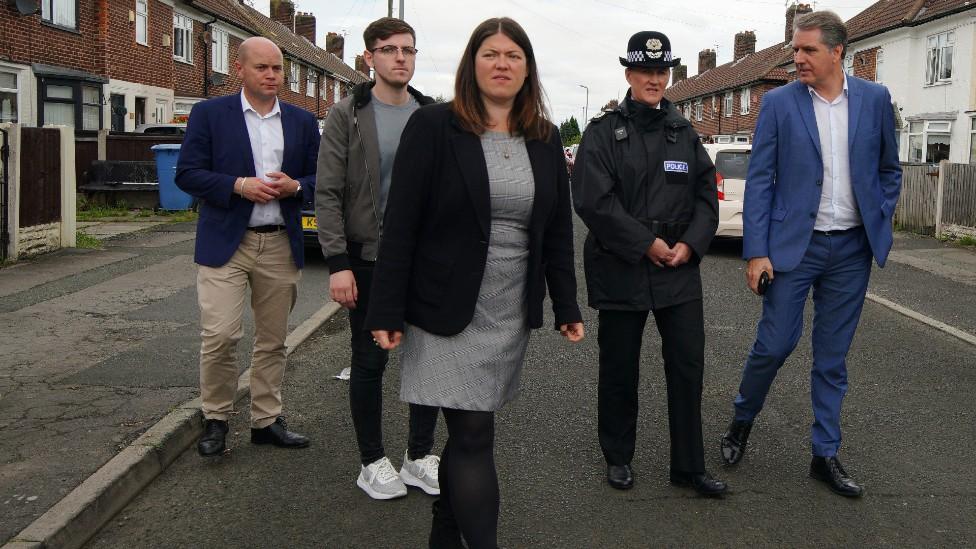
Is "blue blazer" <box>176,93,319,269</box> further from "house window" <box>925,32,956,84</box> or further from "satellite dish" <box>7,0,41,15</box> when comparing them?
"house window" <box>925,32,956,84</box>

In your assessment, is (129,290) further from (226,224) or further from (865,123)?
(865,123)

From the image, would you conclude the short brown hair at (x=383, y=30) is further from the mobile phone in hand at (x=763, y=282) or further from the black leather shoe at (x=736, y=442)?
the black leather shoe at (x=736, y=442)

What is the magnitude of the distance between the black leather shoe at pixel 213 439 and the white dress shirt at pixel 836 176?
9.99ft

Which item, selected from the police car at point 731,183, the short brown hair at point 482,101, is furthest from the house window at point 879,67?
the short brown hair at point 482,101

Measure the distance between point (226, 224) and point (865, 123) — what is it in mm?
2997

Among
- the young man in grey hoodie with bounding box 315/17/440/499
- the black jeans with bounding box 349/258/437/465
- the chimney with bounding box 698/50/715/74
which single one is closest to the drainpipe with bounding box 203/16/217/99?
the young man in grey hoodie with bounding box 315/17/440/499

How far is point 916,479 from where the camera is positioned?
4387 millimetres

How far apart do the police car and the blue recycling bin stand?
9728mm

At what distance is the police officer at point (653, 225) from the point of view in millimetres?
4086

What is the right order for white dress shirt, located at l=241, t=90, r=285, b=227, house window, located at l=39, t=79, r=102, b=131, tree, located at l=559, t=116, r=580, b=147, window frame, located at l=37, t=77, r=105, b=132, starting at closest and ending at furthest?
white dress shirt, located at l=241, t=90, r=285, b=227
window frame, located at l=37, t=77, r=105, b=132
house window, located at l=39, t=79, r=102, b=131
tree, located at l=559, t=116, r=580, b=147

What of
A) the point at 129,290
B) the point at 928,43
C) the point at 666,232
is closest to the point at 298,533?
the point at 666,232

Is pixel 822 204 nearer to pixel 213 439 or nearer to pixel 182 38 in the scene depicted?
pixel 213 439

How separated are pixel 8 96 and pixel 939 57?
26.5 m

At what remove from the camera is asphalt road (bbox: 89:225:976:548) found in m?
3.74
